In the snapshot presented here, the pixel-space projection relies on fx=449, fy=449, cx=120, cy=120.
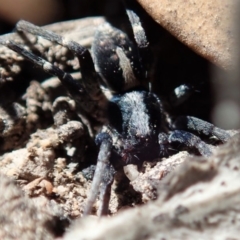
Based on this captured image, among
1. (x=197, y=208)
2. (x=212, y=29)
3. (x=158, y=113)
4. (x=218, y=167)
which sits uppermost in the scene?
(x=212, y=29)

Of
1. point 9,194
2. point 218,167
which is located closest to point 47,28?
point 9,194

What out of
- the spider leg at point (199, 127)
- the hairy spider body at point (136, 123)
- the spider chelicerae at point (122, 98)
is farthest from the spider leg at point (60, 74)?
the spider leg at point (199, 127)

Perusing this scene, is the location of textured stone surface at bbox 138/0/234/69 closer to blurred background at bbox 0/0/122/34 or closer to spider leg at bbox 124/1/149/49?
spider leg at bbox 124/1/149/49

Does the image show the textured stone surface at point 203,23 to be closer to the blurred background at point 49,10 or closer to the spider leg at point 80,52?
the spider leg at point 80,52

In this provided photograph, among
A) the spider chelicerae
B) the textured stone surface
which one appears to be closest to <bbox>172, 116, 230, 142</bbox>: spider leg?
the spider chelicerae

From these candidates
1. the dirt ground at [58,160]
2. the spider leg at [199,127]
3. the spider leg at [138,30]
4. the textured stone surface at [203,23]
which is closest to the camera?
the dirt ground at [58,160]

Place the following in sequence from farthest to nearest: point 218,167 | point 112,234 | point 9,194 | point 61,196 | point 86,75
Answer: point 86,75
point 61,196
point 9,194
point 218,167
point 112,234

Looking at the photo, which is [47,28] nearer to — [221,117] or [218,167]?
[221,117]
